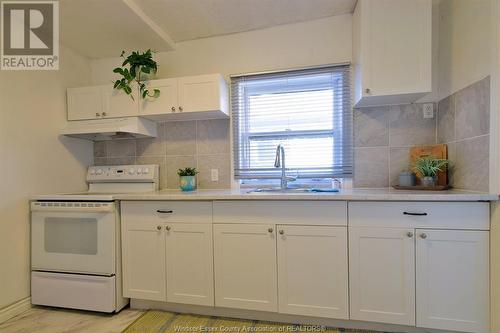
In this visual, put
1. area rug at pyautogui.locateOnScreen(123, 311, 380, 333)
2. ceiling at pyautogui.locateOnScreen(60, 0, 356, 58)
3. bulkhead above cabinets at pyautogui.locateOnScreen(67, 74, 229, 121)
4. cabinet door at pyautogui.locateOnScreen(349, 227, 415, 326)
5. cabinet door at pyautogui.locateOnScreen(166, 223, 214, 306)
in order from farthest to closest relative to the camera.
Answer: bulkhead above cabinets at pyautogui.locateOnScreen(67, 74, 229, 121) → ceiling at pyautogui.locateOnScreen(60, 0, 356, 58) → cabinet door at pyautogui.locateOnScreen(166, 223, 214, 306) → area rug at pyautogui.locateOnScreen(123, 311, 380, 333) → cabinet door at pyautogui.locateOnScreen(349, 227, 415, 326)

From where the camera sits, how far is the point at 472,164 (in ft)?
5.00

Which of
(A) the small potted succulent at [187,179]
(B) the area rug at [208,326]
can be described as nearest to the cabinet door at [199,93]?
(A) the small potted succulent at [187,179]

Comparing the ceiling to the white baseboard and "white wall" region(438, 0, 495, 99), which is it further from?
the white baseboard

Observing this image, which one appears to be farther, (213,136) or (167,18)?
(213,136)

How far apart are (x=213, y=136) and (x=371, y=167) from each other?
1.46 metres

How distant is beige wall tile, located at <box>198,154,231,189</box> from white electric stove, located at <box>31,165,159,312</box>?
2.63 feet

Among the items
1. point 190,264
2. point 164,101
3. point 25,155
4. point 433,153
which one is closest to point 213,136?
point 164,101

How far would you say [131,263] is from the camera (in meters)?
1.85

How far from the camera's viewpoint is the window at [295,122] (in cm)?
210

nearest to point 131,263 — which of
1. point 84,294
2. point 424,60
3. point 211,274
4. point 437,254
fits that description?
point 84,294

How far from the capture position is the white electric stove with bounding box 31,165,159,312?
5.94 ft

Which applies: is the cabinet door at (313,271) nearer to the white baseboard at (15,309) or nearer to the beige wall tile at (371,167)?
the beige wall tile at (371,167)

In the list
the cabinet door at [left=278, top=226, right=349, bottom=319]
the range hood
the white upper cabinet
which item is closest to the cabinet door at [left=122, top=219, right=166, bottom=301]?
the range hood

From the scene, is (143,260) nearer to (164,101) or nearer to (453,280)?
(164,101)
